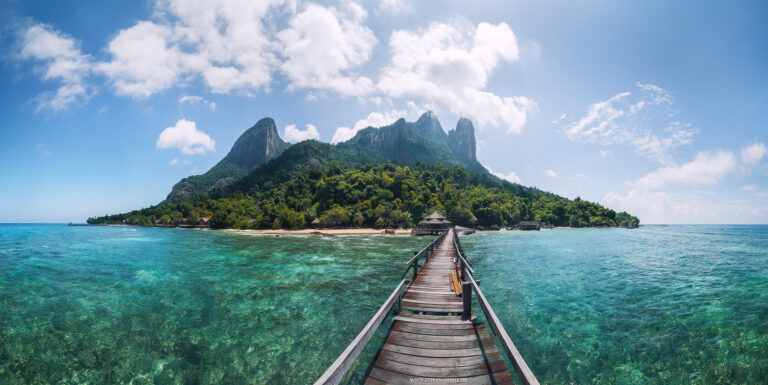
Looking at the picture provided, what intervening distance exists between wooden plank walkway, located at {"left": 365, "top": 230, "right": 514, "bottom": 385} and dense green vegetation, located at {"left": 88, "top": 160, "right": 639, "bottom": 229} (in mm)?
66616

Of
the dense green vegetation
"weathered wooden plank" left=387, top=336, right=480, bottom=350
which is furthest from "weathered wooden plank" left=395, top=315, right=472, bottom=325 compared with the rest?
the dense green vegetation

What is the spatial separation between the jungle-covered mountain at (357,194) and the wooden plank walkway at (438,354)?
66497 mm

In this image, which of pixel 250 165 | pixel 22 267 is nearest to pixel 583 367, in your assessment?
pixel 22 267

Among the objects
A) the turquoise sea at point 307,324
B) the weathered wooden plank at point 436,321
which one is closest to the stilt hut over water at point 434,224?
the turquoise sea at point 307,324

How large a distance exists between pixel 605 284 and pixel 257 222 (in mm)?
76884

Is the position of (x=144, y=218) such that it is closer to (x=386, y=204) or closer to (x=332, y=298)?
(x=386, y=204)

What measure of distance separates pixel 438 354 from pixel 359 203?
242 ft

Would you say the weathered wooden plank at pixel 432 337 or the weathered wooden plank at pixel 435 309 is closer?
the weathered wooden plank at pixel 432 337

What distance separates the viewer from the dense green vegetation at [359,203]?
75.7 meters

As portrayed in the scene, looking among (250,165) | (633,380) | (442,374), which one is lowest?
(633,380)

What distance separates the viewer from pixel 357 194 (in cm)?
8412

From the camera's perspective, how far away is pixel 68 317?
9.48m

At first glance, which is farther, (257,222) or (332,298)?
(257,222)

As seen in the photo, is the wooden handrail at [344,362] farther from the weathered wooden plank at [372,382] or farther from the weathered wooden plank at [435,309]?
the weathered wooden plank at [435,309]
